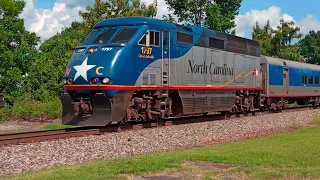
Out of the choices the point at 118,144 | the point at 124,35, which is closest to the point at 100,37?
the point at 124,35

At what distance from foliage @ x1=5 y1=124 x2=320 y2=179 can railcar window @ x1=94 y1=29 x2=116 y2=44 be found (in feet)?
23.4

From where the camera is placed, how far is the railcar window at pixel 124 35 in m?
15.7

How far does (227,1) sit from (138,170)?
39.6 metres

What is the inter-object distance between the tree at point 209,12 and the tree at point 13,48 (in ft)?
56.4

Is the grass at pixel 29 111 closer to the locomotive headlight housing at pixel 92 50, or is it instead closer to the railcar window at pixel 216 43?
the locomotive headlight housing at pixel 92 50

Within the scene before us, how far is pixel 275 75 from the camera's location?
27.5m

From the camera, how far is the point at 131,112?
15750 mm

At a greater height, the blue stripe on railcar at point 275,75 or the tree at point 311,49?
the tree at point 311,49

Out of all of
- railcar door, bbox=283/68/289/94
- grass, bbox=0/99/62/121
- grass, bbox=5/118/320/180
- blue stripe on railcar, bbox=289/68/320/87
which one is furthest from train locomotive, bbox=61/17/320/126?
grass, bbox=0/99/62/121

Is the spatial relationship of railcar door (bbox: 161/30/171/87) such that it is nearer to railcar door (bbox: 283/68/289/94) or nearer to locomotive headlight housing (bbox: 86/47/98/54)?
locomotive headlight housing (bbox: 86/47/98/54)

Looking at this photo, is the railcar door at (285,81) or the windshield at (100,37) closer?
the windshield at (100,37)

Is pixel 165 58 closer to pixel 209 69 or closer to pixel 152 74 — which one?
pixel 152 74

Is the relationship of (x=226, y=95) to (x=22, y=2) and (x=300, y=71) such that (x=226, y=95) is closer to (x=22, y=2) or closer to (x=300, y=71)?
(x=300, y=71)

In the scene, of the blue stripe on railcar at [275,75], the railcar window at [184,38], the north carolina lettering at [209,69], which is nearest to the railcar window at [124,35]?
the railcar window at [184,38]
